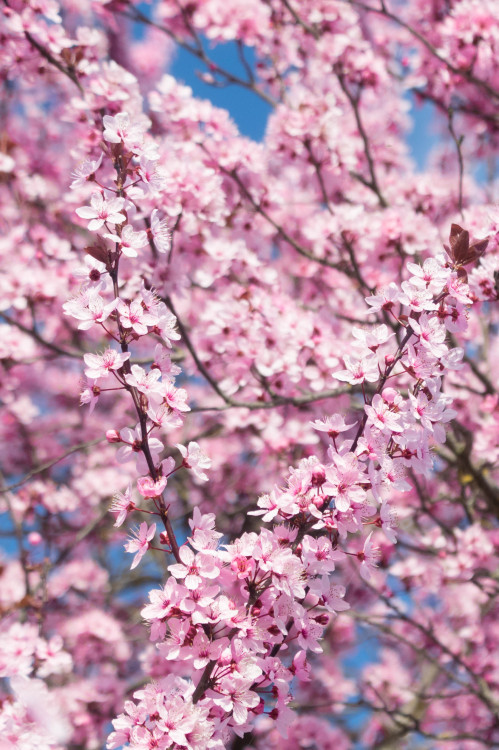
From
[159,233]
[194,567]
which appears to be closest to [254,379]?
[159,233]

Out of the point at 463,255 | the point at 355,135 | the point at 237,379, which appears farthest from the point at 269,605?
the point at 355,135

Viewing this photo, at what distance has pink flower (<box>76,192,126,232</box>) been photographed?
2018 millimetres

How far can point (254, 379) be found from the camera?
365cm

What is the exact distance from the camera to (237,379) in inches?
143

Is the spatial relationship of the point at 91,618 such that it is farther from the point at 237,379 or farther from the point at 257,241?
the point at 257,241

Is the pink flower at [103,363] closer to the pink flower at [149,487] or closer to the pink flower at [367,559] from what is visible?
the pink flower at [149,487]

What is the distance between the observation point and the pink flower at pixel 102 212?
6.62ft

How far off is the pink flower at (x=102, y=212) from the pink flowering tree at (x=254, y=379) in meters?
0.02

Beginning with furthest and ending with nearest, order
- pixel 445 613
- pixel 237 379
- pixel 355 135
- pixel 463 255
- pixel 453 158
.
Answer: pixel 453 158
pixel 445 613
pixel 355 135
pixel 237 379
pixel 463 255

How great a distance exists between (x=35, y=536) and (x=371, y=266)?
9.38 feet

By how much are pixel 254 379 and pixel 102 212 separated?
1.78m

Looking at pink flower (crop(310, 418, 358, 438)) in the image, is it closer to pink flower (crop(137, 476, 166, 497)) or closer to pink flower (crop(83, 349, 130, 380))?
pink flower (crop(137, 476, 166, 497))

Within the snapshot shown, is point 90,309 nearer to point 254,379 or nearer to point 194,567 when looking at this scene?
point 194,567

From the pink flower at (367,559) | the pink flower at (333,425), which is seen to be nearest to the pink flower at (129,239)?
the pink flower at (333,425)
